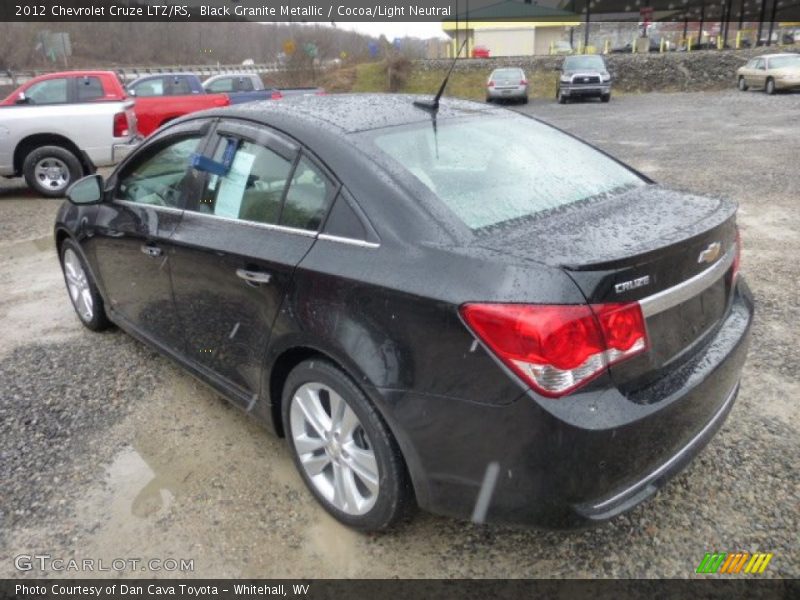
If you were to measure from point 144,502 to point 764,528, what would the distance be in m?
2.45

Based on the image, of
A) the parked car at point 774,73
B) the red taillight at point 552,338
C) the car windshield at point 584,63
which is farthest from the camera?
the car windshield at point 584,63

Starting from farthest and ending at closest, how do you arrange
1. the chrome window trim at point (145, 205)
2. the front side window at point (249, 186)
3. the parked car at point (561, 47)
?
the parked car at point (561, 47)
the chrome window trim at point (145, 205)
the front side window at point (249, 186)

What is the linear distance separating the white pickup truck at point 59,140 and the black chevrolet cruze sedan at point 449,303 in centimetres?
727

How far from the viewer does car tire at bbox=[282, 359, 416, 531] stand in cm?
214

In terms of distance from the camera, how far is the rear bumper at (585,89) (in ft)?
79.8

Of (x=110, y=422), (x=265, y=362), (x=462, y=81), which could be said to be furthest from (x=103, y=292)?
(x=462, y=81)

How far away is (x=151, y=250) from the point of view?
10.4 ft

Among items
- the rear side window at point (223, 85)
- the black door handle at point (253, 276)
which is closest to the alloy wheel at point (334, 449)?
the black door handle at point (253, 276)

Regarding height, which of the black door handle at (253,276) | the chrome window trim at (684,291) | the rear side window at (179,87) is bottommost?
the black door handle at (253,276)

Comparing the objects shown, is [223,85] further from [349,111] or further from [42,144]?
[349,111]

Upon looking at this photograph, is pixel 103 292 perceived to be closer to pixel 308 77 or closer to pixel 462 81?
pixel 462 81

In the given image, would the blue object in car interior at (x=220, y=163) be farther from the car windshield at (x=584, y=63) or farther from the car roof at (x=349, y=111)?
the car windshield at (x=584, y=63)

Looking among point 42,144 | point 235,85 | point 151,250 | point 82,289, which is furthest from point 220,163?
point 235,85

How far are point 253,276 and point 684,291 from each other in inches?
62.0
